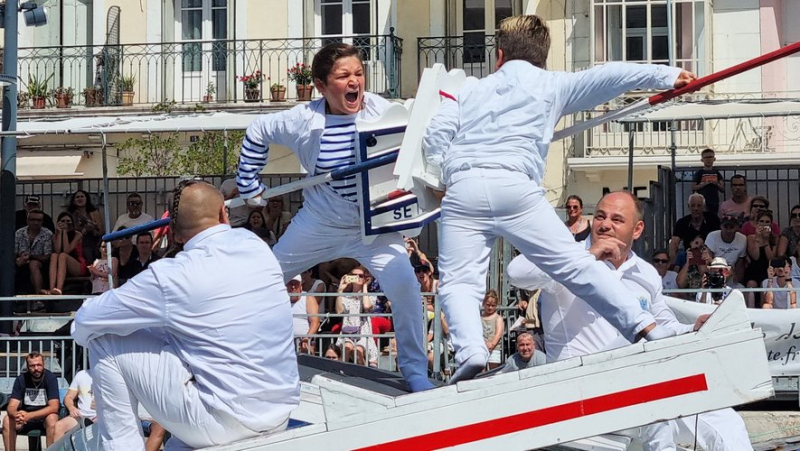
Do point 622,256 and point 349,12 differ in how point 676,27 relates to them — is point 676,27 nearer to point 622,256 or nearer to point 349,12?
point 349,12

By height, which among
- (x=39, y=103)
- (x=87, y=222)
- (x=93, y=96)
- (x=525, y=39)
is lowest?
(x=87, y=222)

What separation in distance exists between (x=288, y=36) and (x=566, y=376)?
58.3 feet

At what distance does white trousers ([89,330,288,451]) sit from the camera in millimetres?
5699

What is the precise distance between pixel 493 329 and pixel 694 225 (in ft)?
11.8

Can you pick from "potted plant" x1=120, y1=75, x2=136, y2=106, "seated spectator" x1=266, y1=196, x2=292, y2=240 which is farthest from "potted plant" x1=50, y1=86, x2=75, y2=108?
"seated spectator" x1=266, y1=196, x2=292, y2=240

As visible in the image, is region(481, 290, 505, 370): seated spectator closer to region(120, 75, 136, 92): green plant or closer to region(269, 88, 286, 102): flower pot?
region(269, 88, 286, 102): flower pot

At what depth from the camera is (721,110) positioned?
13.8 meters

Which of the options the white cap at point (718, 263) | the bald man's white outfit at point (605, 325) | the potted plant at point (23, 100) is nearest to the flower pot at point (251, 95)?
the potted plant at point (23, 100)

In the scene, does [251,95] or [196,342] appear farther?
[251,95]

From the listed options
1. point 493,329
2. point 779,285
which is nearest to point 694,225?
point 779,285

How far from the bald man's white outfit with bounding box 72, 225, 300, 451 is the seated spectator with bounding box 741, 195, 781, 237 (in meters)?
8.81

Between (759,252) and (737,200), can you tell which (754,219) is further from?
(759,252)

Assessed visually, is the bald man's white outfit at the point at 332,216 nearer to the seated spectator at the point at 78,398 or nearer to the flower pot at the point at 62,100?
the seated spectator at the point at 78,398

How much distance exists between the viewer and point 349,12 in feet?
73.8
